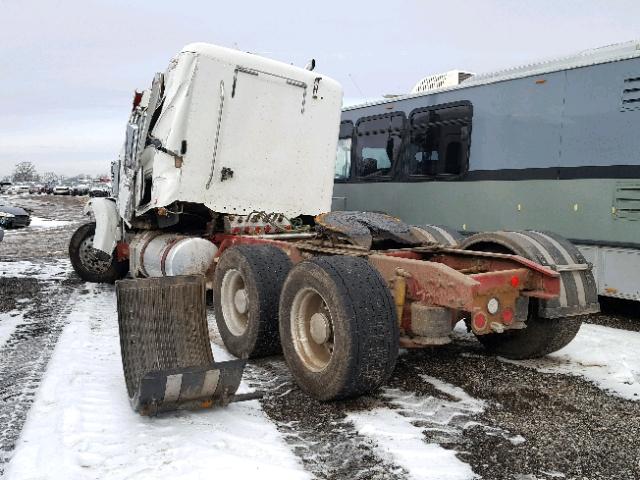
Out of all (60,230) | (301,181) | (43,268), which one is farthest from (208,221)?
(60,230)

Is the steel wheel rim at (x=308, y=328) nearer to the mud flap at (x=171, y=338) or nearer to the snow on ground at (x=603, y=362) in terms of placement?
the mud flap at (x=171, y=338)

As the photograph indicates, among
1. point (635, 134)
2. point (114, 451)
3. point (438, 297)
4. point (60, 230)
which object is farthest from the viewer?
point (60, 230)

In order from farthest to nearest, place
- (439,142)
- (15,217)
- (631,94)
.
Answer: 1. (15,217)
2. (439,142)
3. (631,94)

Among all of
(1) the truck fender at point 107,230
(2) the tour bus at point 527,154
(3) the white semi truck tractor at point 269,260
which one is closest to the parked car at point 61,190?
(3) the white semi truck tractor at point 269,260

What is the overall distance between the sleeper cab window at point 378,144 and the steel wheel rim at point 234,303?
18.7 feet

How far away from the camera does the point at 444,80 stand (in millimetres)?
10359

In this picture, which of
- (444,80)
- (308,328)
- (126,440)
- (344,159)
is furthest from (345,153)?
(126,440)

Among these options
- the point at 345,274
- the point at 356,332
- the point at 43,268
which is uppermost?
the point at 345,274

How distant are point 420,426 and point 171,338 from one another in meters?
2.05

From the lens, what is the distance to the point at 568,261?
4754 millimetres

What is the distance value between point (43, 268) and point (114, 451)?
29.1ft

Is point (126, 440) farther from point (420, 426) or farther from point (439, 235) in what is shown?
point (439, 235)

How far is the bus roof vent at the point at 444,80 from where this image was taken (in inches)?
402

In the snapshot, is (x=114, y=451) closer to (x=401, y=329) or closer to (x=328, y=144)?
(x=401, y=329)
